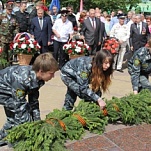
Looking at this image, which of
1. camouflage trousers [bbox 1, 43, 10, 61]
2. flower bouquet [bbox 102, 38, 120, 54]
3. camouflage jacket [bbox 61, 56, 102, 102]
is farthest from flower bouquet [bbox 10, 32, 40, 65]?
camouflage jacket [bbox 61, 56, 102, 102]

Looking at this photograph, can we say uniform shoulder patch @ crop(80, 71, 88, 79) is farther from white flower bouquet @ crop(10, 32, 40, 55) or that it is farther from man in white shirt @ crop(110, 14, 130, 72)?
man in white shirt @ crop(110, 14, 130, 72)

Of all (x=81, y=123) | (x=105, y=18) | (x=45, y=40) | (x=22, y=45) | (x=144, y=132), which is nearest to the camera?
(x=81, y=123)

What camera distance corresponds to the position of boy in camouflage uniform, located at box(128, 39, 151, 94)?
5.00 meters

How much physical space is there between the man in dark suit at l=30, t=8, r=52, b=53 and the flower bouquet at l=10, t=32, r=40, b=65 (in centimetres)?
34

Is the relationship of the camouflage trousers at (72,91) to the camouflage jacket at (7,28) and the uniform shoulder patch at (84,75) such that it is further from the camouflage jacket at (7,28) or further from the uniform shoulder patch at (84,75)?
the camouflage jacket at (7,28)

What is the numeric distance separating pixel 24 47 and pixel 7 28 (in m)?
0.77

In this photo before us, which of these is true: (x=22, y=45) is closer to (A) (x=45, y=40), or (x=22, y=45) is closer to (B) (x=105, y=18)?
(A) (x=45, y=40)

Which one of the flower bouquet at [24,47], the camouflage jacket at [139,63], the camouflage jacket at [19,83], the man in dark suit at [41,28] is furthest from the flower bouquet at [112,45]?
the camouflage jacket at [19,83]

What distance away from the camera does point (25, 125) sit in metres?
3.50

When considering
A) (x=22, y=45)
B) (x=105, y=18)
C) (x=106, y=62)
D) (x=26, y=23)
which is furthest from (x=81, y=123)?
(x=105, y=18)

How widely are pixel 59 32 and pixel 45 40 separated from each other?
0.45 m

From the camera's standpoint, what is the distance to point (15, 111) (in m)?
3.65

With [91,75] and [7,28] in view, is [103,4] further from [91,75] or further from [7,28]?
[91,75]

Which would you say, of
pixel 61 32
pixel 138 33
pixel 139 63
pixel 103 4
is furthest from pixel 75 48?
pixel 103 4
